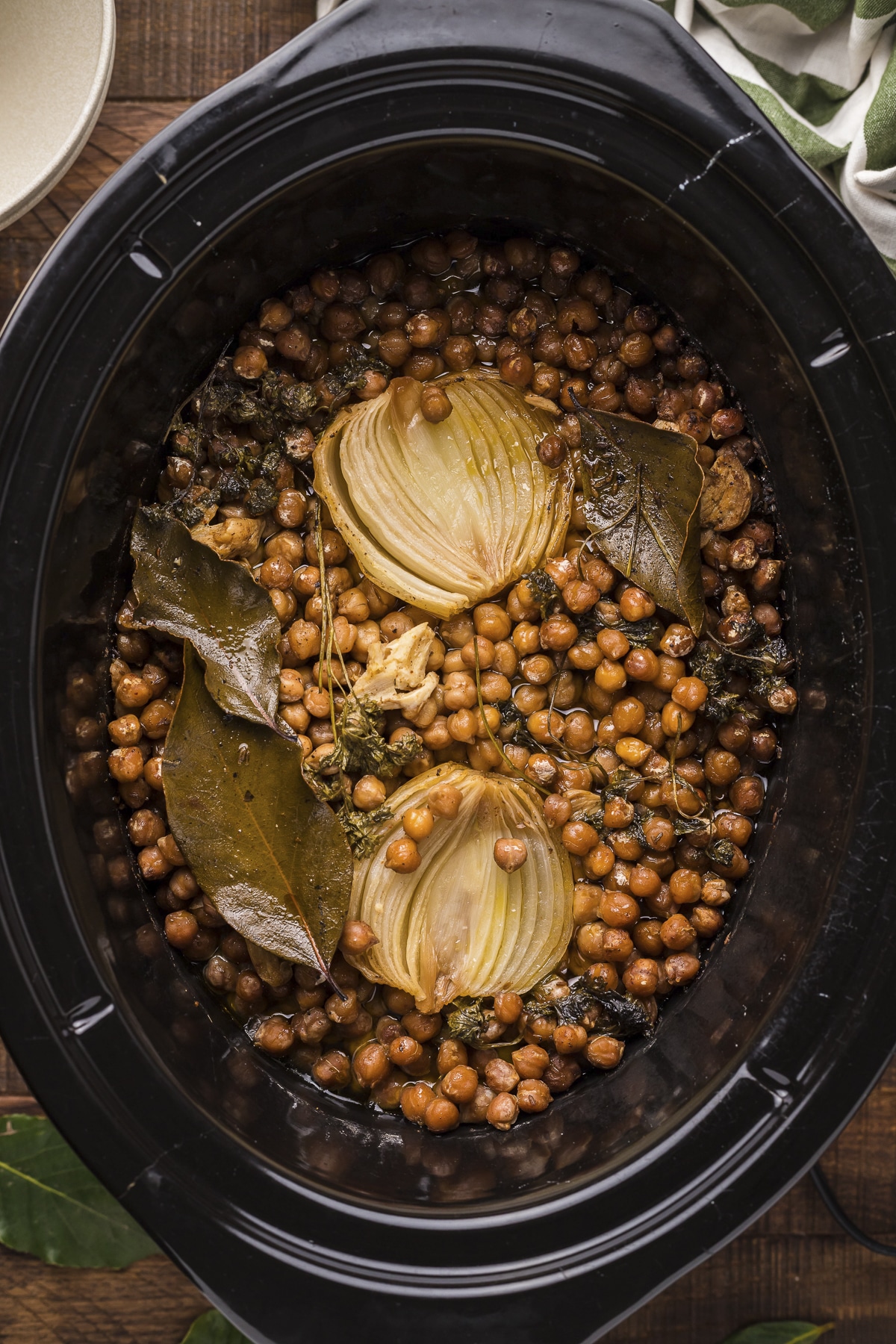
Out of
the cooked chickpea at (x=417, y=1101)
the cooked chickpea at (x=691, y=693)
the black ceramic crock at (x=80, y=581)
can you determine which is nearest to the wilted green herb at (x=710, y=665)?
the cooked chickpea at (x=691, y=693)

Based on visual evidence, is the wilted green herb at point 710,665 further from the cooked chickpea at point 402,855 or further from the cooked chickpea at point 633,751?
the cooked chickpea at point 402,855

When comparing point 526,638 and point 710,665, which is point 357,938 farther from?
point 710,665

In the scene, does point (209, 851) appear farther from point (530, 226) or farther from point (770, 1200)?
point (530, 226)

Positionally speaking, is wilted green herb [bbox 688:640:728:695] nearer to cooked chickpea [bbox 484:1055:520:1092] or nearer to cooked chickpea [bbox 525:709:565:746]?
cooked chickpea [bbox 525:709:565:746]

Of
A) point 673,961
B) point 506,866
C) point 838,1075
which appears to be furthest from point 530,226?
point 838,1075

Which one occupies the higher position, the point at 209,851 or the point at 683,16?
the point at 683,16
